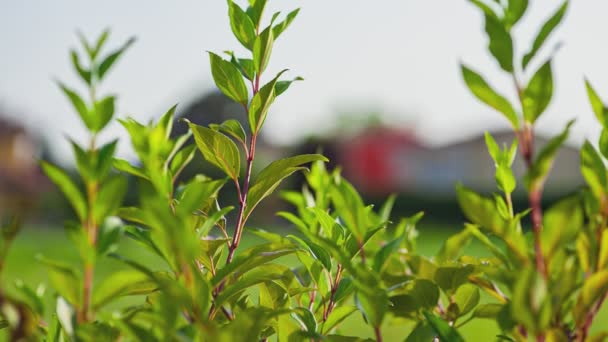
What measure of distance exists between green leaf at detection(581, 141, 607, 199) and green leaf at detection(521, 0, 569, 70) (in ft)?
0.48

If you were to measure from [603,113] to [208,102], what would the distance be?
34619 millimetres

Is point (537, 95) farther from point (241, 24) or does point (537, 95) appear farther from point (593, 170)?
point (241, 24)

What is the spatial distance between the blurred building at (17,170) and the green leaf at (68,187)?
35.9m

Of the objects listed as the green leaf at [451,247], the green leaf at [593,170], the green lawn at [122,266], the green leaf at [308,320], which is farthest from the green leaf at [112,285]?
the green lawn at [122,266]

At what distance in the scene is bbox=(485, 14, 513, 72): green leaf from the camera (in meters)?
0.65

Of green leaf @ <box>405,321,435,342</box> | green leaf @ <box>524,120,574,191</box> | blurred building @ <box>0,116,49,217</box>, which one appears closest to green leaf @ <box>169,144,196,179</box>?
green leaf @ <box>405,321,435,342</box>

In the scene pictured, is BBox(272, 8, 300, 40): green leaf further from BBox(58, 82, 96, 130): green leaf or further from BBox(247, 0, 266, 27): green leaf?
BBox(58, 82, 96, 130): green leaf

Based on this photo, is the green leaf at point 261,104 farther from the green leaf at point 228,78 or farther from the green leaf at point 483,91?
the green leaf at point 483,91

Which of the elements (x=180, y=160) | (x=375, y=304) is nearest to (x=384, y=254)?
(x=375, y=304)

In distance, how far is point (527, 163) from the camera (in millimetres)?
590

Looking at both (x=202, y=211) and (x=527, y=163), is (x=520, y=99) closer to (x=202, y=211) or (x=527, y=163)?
(x=527, y=163)

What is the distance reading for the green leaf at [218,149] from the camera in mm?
890

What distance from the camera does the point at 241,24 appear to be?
897 mm

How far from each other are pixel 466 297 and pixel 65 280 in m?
0.54
